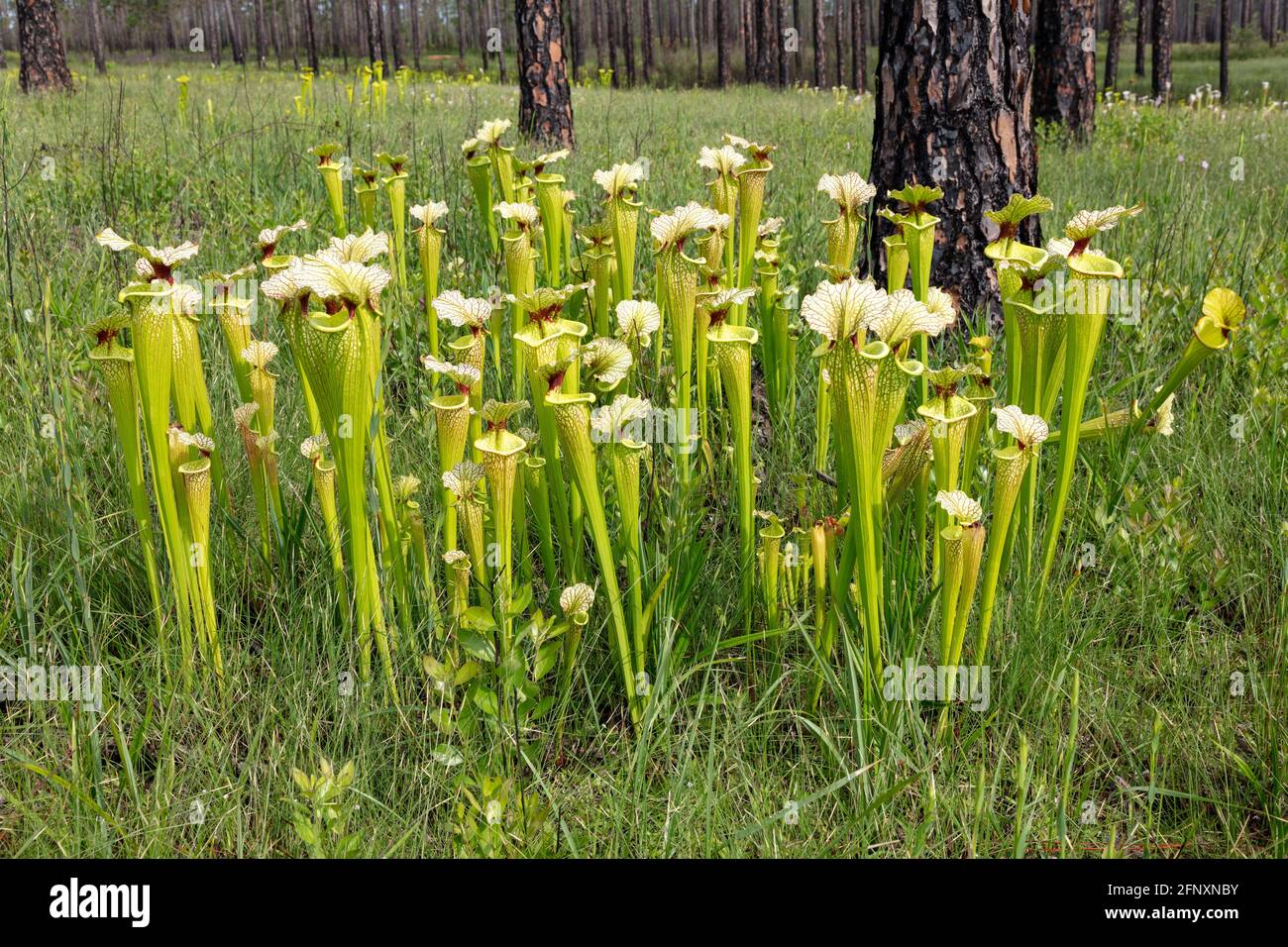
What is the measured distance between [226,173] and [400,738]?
4454mm

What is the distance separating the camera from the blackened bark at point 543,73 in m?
7.28

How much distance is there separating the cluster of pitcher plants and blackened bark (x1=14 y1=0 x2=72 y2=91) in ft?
40.5

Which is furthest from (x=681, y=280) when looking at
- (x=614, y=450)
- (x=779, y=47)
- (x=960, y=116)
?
(x=779, y=47)

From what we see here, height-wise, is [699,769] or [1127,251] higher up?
[1127,251]

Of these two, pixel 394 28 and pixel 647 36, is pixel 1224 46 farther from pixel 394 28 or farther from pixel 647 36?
pixel 394 28

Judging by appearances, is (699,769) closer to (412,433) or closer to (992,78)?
(412,433)

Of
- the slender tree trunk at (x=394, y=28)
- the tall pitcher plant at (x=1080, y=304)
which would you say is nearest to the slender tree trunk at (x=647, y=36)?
the slender tree trunk at (x=394, y=28)

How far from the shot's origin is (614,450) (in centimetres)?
146

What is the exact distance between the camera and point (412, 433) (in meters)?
2.41

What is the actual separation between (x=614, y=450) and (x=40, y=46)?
13.6 meters

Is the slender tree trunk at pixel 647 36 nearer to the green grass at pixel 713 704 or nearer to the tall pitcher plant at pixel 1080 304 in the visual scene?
the green grass at pixel 713 704

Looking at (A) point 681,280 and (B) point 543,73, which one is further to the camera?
(B) point 543,73

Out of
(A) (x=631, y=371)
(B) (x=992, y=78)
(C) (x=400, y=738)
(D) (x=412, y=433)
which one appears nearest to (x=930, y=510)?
(A) (x=631, y=371)

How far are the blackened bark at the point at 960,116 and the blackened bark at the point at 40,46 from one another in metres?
11.9
